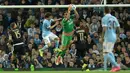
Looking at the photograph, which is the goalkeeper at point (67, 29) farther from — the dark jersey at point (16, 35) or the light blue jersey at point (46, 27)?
the dark jersey at point (16, 35)

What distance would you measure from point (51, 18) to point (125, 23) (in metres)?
2.94

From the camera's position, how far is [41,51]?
19516mm

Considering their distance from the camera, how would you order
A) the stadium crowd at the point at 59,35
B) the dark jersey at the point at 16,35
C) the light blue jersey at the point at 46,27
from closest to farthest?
the light blue jersey at the point at 46,27
the stadium crowd at the point at 59,35
the dark jersey at the point at 16,35

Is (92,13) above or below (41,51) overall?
above

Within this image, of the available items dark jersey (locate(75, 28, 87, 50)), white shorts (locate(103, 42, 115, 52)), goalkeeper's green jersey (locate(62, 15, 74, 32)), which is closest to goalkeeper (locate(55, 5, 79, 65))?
goalkeeper's green jersey (locate(62, 15, 74, 32))

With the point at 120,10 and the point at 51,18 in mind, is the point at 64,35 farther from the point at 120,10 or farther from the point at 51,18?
the point at 120,10

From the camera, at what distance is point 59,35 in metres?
20.3

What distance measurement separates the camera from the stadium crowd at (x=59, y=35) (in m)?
19.6

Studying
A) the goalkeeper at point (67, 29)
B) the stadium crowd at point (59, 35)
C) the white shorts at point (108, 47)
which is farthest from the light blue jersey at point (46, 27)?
the white shorts at point (108, 47)

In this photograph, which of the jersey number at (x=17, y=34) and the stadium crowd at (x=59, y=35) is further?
the jersey number at (x=17, y=34)

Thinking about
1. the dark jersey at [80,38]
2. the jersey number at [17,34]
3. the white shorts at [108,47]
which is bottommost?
the white shorts at [108,47]

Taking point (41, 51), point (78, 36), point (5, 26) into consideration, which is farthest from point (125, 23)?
point (5, 26)

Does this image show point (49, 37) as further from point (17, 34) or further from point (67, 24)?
point (67, 24)

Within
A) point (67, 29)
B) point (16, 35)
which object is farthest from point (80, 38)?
point (67, 29)
